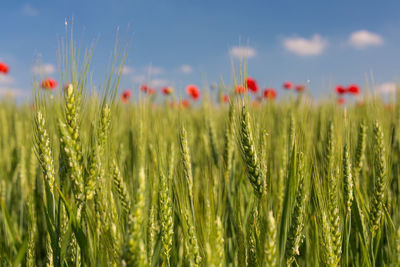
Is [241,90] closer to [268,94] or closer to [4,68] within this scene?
[268,94]

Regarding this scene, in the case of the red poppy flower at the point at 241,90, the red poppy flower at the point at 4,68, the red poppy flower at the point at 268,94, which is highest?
the red poppy flower at the point at 4,68

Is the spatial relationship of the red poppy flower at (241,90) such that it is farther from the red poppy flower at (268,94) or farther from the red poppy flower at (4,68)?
the red poppy flower at (4,68)

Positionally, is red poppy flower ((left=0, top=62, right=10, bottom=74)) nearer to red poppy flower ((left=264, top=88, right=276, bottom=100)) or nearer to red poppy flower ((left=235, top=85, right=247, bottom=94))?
red poppy flower ((left=264, top=88, right=276, bottom=100))

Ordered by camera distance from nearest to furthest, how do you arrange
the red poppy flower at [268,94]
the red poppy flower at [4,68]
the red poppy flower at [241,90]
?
the red poppy flower at [241,90]
the red poppy flower at [268,94]
the red poppy flower at [4,68]

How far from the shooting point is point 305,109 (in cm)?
108

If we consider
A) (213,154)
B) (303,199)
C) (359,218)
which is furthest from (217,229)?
(213,154)

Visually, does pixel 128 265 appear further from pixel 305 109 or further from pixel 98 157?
pixel 305 109

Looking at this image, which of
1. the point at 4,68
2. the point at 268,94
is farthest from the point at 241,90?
the point at 4,68

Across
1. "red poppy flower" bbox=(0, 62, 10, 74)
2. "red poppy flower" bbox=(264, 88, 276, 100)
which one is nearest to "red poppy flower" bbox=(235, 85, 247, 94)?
"red poppy flower" bbox=(264, 88, 276, 100)

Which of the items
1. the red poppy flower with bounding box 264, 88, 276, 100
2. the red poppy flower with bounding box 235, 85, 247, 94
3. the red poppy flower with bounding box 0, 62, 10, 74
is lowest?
the red poppy flower with bounding box 235, 85, 247, 94

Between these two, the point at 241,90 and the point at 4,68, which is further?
the point at 4,68

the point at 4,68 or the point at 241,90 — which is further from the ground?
the point at 4,68

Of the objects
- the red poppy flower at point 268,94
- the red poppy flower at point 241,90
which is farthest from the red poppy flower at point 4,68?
the red poppy flower at point 241,90

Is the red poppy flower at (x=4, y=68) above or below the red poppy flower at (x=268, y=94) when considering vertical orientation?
above
